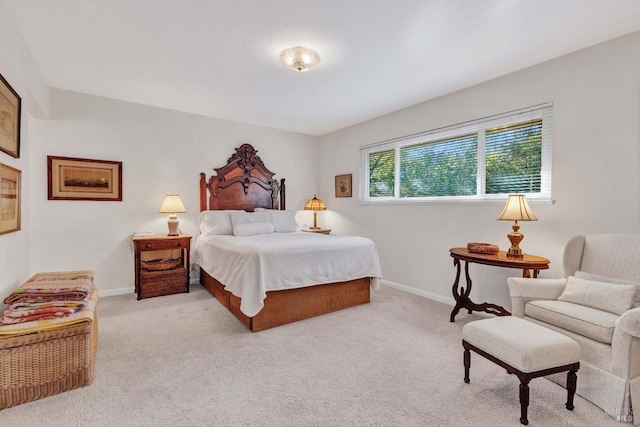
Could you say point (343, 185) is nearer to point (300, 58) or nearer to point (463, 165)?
point (463, 165)

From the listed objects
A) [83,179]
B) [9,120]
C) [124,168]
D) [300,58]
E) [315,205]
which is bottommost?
[315,205]

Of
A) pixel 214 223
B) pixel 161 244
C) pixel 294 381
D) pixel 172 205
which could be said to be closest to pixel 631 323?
pixel 294 381

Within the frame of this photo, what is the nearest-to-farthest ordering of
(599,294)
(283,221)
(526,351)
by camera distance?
(526,351) → (599,294) → (283,221)


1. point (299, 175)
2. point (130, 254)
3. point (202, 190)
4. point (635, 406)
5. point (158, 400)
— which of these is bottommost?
point (158, 400)

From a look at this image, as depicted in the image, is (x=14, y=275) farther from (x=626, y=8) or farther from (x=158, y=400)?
(x=626, y=8)

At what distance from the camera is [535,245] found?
2.88m

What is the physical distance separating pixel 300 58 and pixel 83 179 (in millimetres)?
3115

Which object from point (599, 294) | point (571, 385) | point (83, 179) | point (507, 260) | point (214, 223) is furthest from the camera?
point (214, 223)

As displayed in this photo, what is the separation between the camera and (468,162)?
11.6 feet

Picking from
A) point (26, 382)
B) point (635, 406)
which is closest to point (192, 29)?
point (26, 382)

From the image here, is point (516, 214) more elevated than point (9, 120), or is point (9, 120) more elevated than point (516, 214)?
point (9, 120)

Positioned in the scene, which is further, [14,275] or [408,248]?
[408,248]

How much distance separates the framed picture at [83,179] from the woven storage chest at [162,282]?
1.11m

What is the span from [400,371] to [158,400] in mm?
1616
